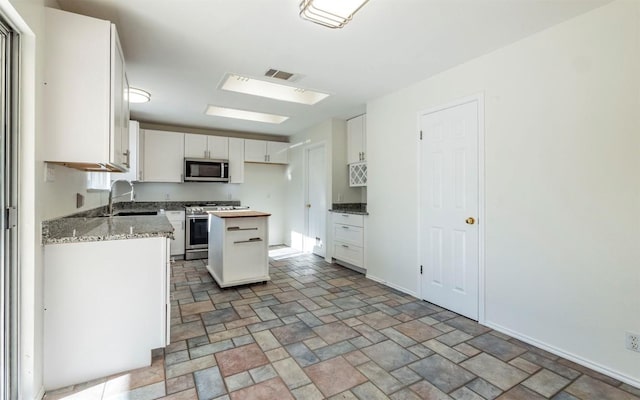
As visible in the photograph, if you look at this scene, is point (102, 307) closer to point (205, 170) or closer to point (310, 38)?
point (310, 38)

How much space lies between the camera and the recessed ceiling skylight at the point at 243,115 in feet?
15.5

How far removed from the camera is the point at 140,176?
194 inches

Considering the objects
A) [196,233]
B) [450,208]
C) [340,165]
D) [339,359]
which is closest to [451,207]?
[450,208]

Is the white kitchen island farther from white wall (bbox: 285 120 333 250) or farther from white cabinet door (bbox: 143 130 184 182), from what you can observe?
white cabinet door (bbox: 143 130 184 182)

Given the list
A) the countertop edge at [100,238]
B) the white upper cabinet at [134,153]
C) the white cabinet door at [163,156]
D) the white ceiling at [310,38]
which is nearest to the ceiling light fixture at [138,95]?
the white ceiling at [310,38]

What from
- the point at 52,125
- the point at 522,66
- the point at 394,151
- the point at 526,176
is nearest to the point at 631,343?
the point at 526,176

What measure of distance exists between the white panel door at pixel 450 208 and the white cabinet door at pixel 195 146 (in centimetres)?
387

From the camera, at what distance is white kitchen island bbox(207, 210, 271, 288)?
3570 millimetres

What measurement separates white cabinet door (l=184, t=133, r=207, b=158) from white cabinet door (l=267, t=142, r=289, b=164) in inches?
49.0

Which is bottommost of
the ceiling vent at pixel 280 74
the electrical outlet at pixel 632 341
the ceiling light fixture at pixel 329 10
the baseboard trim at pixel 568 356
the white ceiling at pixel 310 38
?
the baseboard trim at pixel 568 356

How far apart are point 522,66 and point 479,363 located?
7.44 ft

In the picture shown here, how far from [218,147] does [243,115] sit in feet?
2.88

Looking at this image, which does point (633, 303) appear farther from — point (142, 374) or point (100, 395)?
point (100, 395)

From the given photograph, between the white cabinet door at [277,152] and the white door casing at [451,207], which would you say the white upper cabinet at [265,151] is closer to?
the white cabinet door at [277,152]
